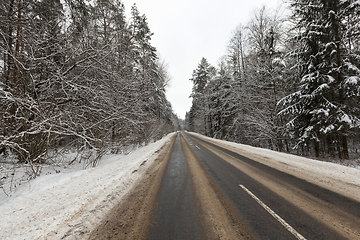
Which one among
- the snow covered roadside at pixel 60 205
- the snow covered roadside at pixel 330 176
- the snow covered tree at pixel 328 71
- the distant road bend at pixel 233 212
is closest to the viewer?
the distant road bend at pixel 233 212

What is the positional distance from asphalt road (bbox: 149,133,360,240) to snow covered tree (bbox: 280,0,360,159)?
7060 mm

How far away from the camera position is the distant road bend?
2.27m

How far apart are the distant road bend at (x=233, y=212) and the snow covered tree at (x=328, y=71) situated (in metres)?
7.08

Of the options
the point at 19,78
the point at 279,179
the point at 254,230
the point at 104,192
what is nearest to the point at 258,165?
the point at 279,179

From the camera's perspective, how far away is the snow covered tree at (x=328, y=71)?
26.8 ft

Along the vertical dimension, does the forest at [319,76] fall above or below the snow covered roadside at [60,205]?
above

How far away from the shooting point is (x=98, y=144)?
715 centimetres

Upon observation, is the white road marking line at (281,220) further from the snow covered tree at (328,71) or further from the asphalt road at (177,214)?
the snow covered tree at (328,71)

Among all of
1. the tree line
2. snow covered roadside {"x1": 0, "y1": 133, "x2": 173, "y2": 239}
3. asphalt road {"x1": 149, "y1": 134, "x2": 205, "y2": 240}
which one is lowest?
asphalt road {"x1": 149, "y1": 134, "x2": 205, "y2": 240}

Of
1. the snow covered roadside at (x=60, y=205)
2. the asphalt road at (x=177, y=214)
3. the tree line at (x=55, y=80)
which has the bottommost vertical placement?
the asphalt road at (x=177, y=214)

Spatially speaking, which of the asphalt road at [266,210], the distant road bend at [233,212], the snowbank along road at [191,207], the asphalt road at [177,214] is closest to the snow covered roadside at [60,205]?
the snowbank along road at [191,207]

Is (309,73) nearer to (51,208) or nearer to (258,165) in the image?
(258,165)

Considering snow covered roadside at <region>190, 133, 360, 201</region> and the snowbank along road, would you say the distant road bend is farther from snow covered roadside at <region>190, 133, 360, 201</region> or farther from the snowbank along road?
snow covered roadside at <region>190, 133, 360, 201</region>

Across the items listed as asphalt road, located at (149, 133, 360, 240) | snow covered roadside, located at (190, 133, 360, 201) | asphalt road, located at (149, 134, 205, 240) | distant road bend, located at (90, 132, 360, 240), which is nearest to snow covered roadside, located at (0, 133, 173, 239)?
distant road bend, located at (90, 132, 360, 240)
